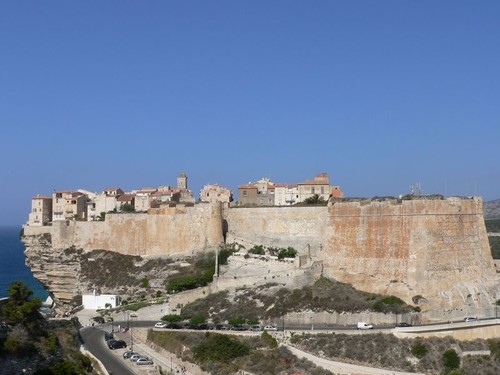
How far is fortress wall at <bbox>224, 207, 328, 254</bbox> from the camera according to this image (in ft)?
161

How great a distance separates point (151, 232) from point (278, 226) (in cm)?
1095

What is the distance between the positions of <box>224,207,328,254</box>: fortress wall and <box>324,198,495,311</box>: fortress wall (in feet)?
9.25

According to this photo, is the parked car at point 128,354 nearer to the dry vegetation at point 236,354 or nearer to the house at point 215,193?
the dry vegetation at point 236,354

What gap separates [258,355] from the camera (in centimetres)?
3641

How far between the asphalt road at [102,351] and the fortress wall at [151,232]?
41.4 feet

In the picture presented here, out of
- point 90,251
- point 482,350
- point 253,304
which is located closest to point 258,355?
point 253,304

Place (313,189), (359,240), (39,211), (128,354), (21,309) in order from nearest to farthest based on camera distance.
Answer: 1. (21,309)
2. (128,354)
3. (359,240)
4. (313,189)
5. (39,211)

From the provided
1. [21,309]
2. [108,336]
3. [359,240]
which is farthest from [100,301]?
[21,309]

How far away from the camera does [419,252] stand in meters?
42.3

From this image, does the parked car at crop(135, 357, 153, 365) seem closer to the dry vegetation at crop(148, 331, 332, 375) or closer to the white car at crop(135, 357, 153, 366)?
the white car at crop(135, 357, 153, 366)

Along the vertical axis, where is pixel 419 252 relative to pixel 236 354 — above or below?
above

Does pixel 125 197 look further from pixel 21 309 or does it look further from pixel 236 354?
pixel 21 309

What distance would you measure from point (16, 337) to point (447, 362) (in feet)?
76.0

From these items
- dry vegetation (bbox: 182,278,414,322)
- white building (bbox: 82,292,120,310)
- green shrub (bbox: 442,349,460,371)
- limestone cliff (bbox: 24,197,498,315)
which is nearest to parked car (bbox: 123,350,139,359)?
dry vegetation (bbox: 182,278,414,322)
